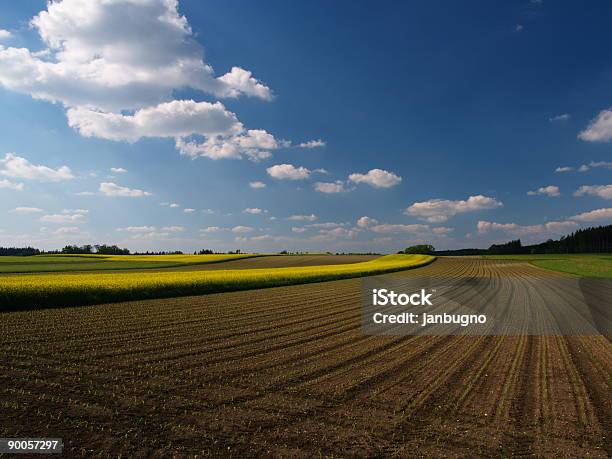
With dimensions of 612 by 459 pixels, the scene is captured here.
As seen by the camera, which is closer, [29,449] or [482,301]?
[29,449]

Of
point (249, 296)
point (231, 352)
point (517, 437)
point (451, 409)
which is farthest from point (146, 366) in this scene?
point (249, 296)

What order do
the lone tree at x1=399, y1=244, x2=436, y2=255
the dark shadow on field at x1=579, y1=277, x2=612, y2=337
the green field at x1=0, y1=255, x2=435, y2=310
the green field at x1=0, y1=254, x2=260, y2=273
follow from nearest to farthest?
the dark shadow on field at x1=579, y1=277, x2=612, y2=337 < the green field at x1=0, y1=255, x2=435, y2=310 < the green field at x1=0, y1=254, x2=260, y2=273 < the lone tree at x1=399, y1=244, x2=436, y2=255

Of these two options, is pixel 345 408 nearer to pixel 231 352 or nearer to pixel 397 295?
pixel 231 352

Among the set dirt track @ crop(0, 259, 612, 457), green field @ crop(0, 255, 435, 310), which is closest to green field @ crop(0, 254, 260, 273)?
green field @ crop(0, 255, 435, 310)

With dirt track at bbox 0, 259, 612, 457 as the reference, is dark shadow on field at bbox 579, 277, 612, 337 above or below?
below

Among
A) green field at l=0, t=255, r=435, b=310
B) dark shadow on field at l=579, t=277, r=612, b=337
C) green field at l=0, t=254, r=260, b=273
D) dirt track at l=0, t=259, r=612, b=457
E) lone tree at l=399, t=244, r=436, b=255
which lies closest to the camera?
dirt track at l=0, t=259, r=612, b=457

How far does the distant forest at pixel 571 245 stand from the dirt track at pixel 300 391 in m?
107

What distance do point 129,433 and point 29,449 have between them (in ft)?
4.20

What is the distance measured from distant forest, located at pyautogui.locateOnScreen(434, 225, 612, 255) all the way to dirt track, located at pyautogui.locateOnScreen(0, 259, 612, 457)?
107452 mm

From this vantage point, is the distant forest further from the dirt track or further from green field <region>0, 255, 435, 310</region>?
the dirt track

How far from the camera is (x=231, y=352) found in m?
9.82

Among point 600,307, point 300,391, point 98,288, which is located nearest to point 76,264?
point 98,288

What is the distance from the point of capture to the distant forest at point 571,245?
11157 cm

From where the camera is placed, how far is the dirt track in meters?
5.62
